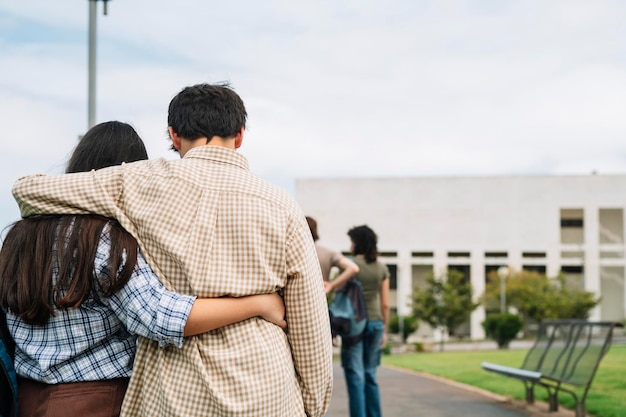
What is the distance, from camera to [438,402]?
1058 cm

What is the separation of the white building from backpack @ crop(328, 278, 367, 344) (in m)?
68.2

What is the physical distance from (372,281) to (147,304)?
585 centimetres

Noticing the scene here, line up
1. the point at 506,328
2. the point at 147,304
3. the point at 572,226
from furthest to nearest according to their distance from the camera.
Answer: the point at 572,226 < the point at 506,328 < the point at 147,304

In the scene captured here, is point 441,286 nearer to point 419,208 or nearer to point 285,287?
point 419,208

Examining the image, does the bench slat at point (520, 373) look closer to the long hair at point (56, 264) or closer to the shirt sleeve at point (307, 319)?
the shirt sleeve at point (307, 319)

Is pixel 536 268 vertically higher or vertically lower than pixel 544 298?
higher

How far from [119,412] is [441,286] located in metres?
56.2

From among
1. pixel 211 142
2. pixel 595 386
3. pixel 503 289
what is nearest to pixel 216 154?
pixel 211 142

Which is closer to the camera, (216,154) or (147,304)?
(147,304)

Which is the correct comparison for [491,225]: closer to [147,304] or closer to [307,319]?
[307,319]

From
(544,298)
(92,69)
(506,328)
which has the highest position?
(92,69)

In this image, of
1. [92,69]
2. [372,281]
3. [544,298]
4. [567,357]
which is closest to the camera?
[372,281]

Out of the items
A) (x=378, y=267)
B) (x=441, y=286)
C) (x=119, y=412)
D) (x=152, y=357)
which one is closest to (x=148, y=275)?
(x=152, y=357)

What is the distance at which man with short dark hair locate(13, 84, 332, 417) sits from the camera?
7.97ft
